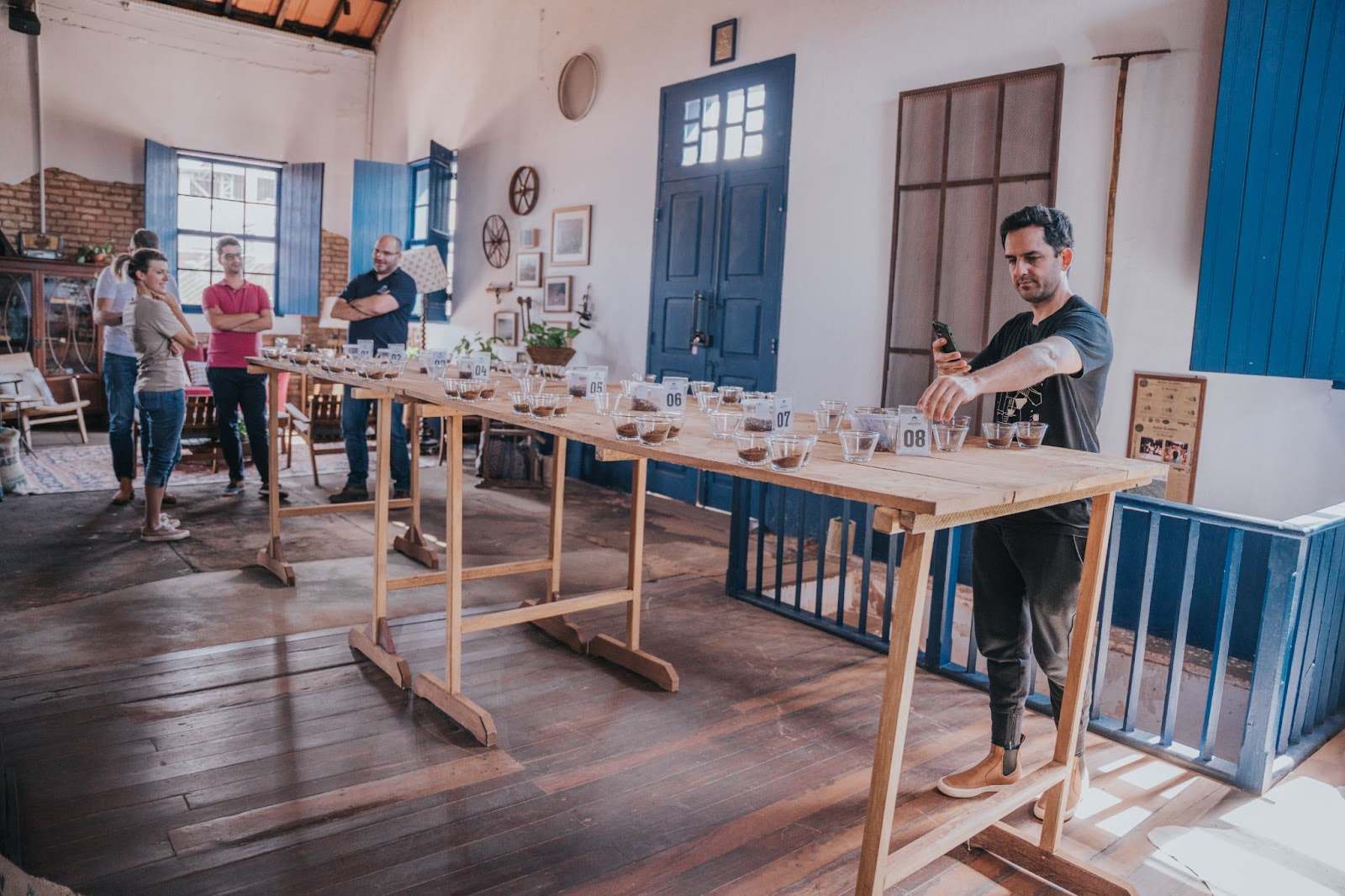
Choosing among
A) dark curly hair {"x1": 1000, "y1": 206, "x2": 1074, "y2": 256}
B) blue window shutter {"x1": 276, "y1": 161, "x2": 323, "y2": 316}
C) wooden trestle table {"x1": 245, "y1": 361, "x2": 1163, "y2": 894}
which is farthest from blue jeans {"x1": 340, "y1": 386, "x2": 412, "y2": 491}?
blue window shutter {"x1": 276, "y1": 161, "x2": 323, "y2": 316}

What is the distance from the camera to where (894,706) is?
1.72m

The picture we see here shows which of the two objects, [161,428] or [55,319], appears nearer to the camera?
[161,428]

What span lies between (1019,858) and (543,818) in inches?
45.4

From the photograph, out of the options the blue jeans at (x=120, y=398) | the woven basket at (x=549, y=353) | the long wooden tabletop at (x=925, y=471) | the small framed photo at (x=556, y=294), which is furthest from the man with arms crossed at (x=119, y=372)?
the long wooden tabletop at (x=925, y=471)

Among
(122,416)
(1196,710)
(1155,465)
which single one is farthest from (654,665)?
(122,416)

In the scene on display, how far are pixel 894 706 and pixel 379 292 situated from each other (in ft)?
15.5

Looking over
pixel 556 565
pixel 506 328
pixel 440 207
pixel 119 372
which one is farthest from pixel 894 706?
pixel 440 207

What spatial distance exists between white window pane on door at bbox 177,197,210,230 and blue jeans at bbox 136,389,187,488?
6048 millimetres

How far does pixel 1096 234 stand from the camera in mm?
4164

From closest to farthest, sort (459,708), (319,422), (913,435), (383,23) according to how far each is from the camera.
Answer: (913,435)
(459,708)
(319,422)
(383,23)

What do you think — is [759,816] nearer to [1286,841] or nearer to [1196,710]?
[1286,841]

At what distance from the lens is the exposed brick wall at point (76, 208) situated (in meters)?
8.76

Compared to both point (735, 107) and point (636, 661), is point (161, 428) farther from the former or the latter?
point (735, 107)

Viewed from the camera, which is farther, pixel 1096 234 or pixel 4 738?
pixel 1096 234
